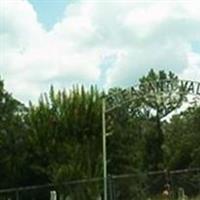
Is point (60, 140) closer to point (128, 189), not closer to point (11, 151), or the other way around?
point (11, 151)

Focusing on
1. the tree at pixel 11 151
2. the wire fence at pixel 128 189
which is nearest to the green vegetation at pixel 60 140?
the tree at pixel 11 151

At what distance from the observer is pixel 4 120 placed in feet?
164

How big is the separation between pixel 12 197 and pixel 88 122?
14519mm

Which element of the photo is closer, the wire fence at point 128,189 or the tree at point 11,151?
the wire fence at point 128,189

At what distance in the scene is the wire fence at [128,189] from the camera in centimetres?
3394

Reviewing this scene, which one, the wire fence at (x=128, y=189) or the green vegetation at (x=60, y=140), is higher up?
the green vegetation at (x=60, y=140)

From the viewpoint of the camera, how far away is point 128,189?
1387 inches

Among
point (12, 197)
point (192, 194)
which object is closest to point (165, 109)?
point (192, 194)

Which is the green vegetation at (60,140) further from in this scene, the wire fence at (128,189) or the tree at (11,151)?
the wire fence at (128,189)

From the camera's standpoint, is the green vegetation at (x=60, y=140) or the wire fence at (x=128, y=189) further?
the green vegetation at (x=60, y=140)

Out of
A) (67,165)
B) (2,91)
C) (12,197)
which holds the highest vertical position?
(2,91)

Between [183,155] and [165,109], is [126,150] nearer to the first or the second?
[183,155]

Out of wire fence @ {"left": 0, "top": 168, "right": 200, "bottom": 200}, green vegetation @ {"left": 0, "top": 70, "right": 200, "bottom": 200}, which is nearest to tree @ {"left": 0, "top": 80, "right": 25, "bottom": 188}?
green vegetation @ {"left": 0, "top": 70, "right": 200, "bottom": 200}

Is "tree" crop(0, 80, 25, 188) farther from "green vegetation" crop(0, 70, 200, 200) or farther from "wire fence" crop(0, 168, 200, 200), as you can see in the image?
"wire fence" crop(0, 168, 200, 200)
